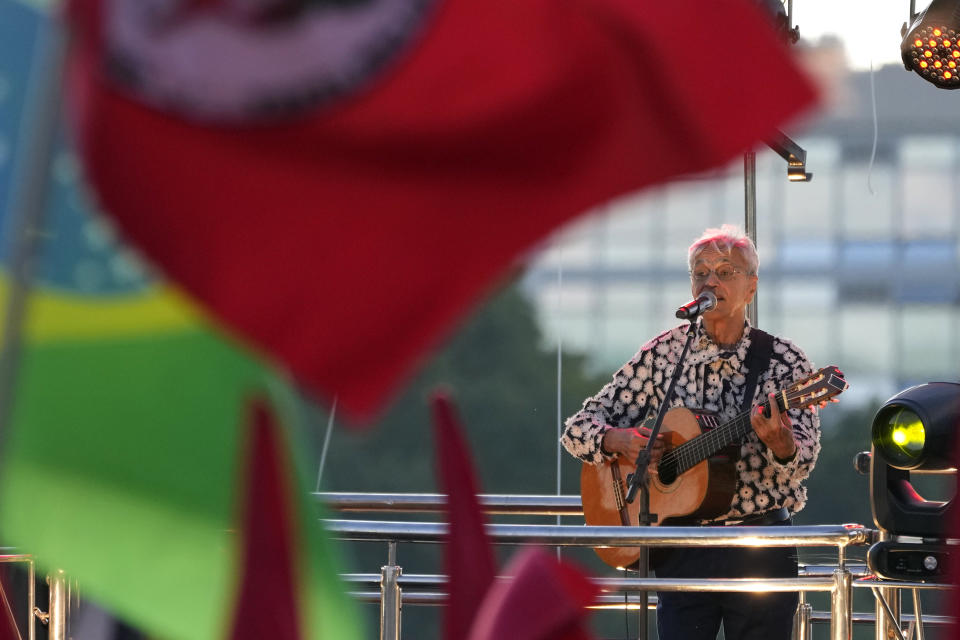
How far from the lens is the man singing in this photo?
304 cm

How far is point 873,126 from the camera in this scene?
20.7 ft

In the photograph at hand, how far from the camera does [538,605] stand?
2.64ft

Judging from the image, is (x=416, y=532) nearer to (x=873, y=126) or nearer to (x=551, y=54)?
(x=551, y=54)

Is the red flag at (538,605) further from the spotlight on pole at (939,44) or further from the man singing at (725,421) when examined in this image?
the spotlight on pole at (939,44)

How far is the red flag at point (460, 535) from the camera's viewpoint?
37.3 inches

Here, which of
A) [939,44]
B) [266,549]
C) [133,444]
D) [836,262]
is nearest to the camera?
[266,549]

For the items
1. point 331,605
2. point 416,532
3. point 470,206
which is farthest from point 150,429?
point 416,532

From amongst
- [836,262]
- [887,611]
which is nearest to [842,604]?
[887,611]

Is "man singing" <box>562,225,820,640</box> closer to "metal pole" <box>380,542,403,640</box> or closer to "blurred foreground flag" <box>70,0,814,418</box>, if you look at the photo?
"metal pole" <box>380,542,403,640</box>

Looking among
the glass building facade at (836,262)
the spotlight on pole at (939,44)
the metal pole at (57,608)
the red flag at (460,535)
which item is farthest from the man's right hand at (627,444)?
the glass building facade at (836,262)

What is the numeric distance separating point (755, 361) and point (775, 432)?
0.21 meters

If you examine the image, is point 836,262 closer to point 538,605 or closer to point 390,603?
point 390,603

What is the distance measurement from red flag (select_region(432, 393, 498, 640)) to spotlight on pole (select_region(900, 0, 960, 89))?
10.9 ft

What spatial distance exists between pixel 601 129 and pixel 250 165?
195 mm
